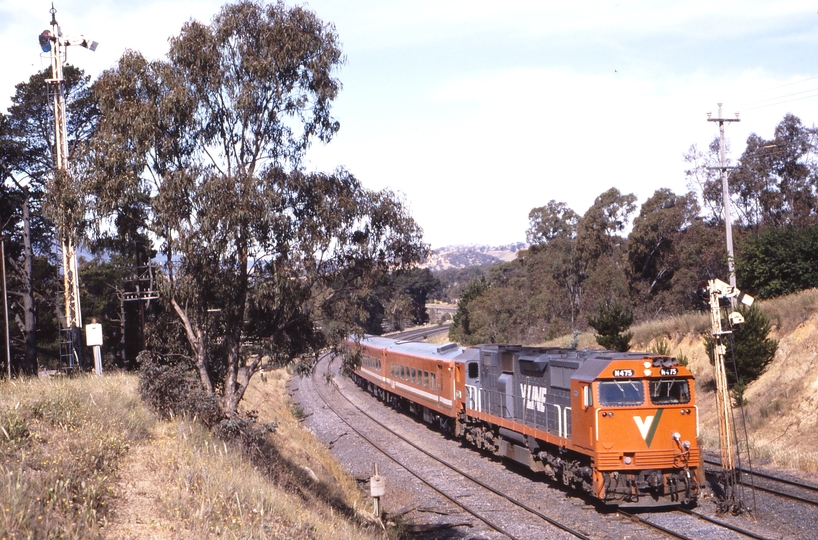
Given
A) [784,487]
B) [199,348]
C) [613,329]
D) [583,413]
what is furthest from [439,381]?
[784,487]

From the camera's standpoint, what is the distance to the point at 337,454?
24.1m

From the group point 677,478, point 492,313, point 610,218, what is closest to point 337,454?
point 677,478

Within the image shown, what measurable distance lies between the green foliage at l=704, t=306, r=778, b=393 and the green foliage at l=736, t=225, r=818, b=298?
6.99 meters

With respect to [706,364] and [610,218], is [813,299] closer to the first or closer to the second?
[706,364]

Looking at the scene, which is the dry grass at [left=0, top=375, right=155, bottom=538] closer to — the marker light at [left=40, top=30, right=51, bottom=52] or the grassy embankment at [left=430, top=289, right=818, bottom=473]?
the marker light at [left=40, top=30, right=51, bottom=52]

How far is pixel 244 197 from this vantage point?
1662 centimetres

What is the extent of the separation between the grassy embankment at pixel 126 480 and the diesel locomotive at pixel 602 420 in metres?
4.98

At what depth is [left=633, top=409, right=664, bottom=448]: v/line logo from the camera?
14375mm

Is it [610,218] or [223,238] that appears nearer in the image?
[223,238]

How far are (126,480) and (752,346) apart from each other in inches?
910

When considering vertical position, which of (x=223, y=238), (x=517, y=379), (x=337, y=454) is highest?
(x=223, y=238)

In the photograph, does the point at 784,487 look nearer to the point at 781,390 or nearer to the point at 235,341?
the point at 781,390

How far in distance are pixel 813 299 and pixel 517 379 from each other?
14807mm

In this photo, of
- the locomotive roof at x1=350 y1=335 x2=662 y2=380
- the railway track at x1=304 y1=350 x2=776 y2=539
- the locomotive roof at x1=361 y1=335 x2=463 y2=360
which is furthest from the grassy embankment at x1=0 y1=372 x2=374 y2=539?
the locomotive roof at x1=361 y1=335 x2=463 y2=360
